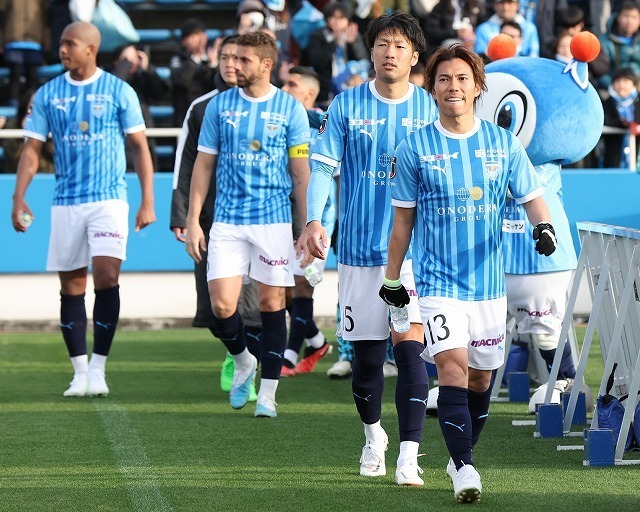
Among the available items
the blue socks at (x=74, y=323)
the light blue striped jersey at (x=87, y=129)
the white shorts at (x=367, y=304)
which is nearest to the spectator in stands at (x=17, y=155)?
the light blue striped jersey at (x=87, y=129)

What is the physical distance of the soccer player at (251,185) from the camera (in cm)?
750

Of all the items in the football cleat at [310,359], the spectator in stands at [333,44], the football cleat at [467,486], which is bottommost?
the football cleat at [310,359]

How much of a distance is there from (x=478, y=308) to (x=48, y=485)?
2014 mm

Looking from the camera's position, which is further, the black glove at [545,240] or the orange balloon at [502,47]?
the orange balloon at [502,47]

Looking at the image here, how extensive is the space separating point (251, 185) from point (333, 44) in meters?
7.18

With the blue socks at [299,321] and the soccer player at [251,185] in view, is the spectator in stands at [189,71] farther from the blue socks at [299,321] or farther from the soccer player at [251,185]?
the soccer player at [251,185]

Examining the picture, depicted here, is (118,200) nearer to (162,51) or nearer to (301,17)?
(301,17)

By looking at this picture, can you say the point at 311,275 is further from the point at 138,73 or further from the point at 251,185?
the point at 138,73

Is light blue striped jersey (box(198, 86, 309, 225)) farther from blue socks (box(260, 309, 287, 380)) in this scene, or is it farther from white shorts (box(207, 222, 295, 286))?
blue socks (box(260, 309, 287, 380))

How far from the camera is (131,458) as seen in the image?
252 inches

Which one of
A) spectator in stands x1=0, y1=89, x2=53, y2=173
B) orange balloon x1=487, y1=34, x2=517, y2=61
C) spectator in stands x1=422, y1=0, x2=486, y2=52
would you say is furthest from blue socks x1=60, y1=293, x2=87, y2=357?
spectator in stands x1=422, y1=0, x2=486, y2=52

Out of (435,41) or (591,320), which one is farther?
(435,41)

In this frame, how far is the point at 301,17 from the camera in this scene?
15.1 metres

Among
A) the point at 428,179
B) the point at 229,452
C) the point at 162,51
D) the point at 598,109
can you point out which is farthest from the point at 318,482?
the point at 162,51
